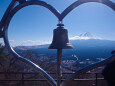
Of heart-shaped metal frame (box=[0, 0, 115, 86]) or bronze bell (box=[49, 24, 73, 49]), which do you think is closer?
heart-shaped metal frame (box=[0, 0, 115, 86])

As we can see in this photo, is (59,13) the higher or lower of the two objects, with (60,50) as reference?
higher

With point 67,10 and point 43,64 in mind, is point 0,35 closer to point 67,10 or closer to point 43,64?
point 67,10

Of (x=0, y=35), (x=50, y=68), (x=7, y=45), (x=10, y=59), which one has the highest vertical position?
(x=0, y=35)

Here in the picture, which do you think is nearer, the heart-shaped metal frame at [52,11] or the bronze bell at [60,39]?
the heart-shaped metal frame at [52,11]

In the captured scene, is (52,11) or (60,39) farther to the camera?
(60,39)

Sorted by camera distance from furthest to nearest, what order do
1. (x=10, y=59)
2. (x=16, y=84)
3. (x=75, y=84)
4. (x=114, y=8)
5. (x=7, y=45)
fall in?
1. (x=10, y=59)
2. (x=16, y=84)
3. (x=75, y=84)
4. (x=7, y=45)
5. (x=114, y=8)

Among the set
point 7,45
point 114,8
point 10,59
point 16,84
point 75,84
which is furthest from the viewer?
point 10,59

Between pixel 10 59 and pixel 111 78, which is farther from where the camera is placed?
pixel 10 59

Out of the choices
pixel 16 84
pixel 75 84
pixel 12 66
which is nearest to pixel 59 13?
pixel 75 84
